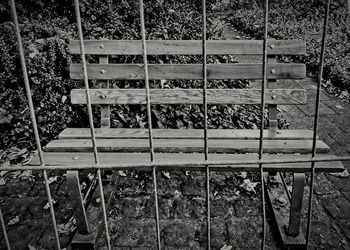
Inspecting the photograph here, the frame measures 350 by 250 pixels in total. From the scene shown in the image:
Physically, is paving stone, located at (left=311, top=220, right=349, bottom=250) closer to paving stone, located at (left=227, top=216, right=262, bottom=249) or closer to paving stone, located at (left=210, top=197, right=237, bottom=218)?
paving stone, located at (left=227, top=216, right=262, bottom=249)

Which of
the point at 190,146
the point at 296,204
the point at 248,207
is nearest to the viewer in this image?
the point at 296,204

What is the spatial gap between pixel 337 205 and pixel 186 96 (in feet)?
5.36

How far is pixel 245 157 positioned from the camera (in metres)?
2.39

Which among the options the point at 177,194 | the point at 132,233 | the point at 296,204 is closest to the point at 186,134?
the point at 177,194

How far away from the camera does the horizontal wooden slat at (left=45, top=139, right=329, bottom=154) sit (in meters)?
2.48

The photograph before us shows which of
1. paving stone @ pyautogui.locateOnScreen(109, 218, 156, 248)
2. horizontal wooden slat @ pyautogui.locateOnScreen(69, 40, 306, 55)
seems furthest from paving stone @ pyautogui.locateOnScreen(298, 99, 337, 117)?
paving stone @ pyautogui.locateOnScreen(109, 218, 156, 248)

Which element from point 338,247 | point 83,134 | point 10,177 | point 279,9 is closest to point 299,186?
point 338,247

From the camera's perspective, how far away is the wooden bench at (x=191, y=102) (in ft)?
A: 8.07

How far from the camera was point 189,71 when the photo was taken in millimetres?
2969

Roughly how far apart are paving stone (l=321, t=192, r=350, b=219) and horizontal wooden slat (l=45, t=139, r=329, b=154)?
2.23 ft

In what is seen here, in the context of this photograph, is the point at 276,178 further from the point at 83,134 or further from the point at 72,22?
the point at 72,22

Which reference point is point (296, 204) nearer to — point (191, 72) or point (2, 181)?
point (191, 72)

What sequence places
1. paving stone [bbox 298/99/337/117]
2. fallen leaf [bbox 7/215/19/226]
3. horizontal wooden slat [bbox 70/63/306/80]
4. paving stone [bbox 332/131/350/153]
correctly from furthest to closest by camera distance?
paving stone [bbox 298/99/337/117], paving stone [bbox 332/131/350/153], horizontal wooden slat [bbox 70/63/306/80], fallen leaf [bbox 7/215/19/226]

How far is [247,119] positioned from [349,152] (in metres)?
Result: 1.21
